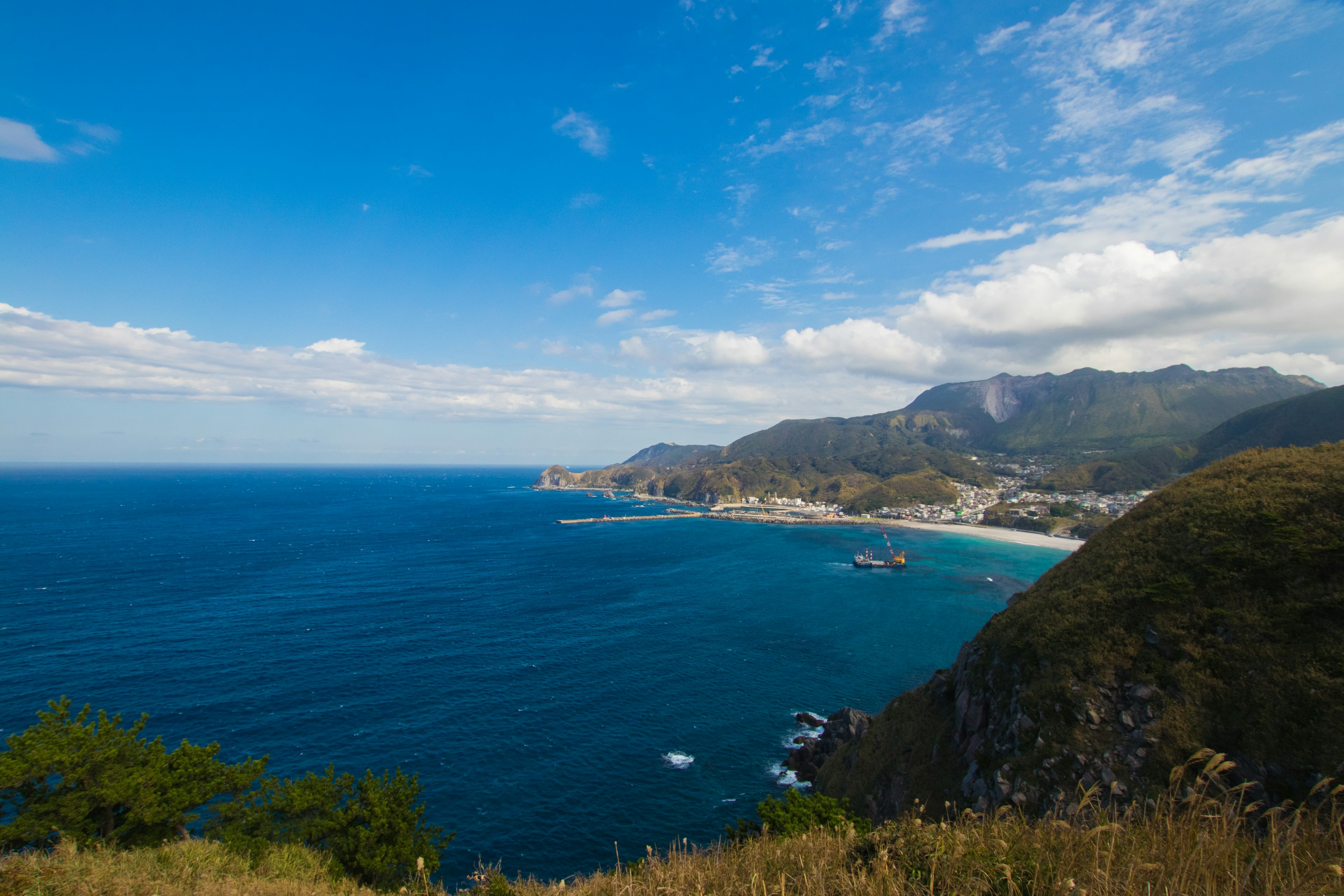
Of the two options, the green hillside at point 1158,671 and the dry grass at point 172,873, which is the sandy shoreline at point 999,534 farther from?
the dry grass at point 172,873

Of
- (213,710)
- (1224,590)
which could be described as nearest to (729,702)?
(1224,590)

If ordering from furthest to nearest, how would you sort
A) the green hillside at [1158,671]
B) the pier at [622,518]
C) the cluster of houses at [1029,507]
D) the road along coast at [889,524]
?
the pier at [622,518]
the cluster of houses at [1029,507]
the road along coast at [889,524]
the green hillside at [1158,671]

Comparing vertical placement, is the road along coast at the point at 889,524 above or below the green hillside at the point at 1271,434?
below

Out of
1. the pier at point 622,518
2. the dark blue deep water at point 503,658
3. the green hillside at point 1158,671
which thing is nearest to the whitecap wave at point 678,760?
the dark blue deep water at point 503,658

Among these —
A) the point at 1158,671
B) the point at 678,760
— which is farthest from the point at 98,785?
the point at 1158,671

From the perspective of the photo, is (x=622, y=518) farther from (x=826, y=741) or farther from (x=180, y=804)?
(x=180, y=804)
